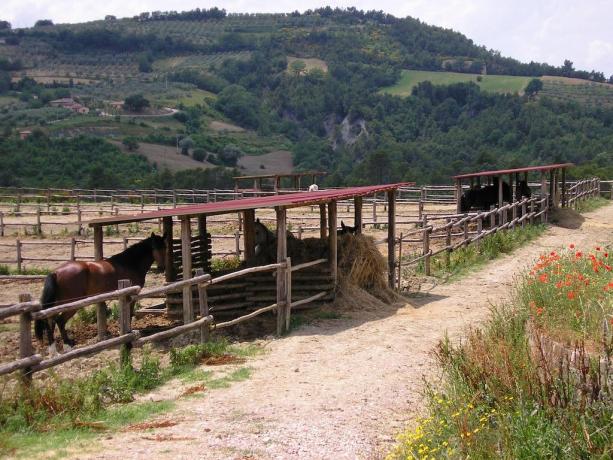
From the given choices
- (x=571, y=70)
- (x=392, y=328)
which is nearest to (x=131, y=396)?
(x=392, y=328)

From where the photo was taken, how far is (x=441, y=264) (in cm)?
1502

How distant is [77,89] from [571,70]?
78.5 m

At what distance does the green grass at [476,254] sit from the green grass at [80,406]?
290 inches

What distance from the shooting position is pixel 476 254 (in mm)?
15578

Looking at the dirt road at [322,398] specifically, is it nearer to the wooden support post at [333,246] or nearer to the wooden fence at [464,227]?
the wooden support post at [333,246]

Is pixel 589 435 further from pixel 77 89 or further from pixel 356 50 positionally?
pixel 356 50

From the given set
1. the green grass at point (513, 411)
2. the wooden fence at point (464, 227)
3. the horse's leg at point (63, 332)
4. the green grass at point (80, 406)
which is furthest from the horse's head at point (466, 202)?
the green grass at point (513, 411)

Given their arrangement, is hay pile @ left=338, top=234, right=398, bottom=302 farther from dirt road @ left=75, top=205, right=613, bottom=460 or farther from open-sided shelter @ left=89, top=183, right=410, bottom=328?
dirt road @ left=75, top=205, right=613, bottom=460

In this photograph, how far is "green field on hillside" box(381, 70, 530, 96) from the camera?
357 feet

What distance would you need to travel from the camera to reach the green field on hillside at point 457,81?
357 ft

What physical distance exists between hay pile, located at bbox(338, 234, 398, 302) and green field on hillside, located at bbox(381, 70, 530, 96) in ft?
320

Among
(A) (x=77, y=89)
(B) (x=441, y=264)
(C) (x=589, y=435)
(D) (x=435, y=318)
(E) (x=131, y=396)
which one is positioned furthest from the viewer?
(A) (x=77, y=89)

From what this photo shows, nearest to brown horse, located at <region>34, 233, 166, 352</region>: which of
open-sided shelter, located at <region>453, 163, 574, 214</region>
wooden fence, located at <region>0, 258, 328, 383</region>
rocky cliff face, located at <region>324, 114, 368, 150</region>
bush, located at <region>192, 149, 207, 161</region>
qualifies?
wooden fence, located at <region>0, 258, 328, 383</region>

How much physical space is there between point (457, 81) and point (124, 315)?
11092 cm
